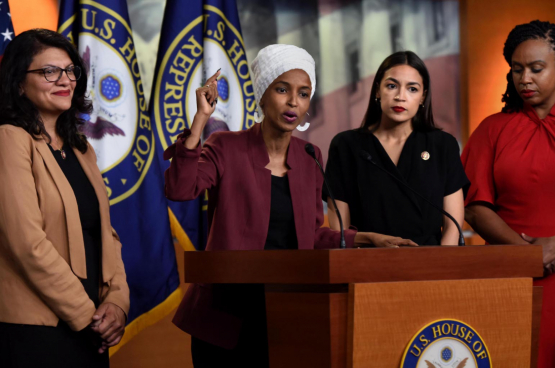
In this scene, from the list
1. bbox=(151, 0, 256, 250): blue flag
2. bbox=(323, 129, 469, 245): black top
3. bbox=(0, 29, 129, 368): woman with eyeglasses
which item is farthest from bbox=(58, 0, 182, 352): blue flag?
bbox=(323, 129, 469, 245): black top

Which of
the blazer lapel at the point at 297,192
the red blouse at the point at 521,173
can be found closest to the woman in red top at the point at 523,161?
the red blouse at the point at 521,173

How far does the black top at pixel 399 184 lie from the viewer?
2377 millimetres

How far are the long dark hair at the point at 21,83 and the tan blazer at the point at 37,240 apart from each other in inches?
2.3

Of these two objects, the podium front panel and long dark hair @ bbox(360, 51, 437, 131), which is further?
long dark hair @ bbox(360, 51, 437, 131)

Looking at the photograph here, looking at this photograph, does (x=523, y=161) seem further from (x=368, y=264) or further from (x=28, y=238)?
(x=28, y=238)

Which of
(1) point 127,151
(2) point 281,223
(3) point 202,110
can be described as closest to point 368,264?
(2) point 281,223

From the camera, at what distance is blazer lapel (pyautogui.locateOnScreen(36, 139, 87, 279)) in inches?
75.4

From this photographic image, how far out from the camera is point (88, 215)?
2023mm

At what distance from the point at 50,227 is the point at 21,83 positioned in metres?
0.48

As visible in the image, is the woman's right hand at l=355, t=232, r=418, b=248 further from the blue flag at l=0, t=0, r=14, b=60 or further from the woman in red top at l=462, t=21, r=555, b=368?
the blue flag at l=0, t=0, r=14, b=60

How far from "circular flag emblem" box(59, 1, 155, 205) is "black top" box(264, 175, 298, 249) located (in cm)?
137

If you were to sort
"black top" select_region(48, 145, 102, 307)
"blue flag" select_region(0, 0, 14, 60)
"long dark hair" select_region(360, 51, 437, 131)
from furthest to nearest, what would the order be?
"blue flag" select_region(0, 0, 14, 60) → "long dark hair" select_region(360, 51, 437, 131) → "black top" select_region(48, 145, 102, 307)

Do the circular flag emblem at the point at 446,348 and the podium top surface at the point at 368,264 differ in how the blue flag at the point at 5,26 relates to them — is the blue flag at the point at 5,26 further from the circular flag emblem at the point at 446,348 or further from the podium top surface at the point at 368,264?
the circular flag emblem at the point at 446,348

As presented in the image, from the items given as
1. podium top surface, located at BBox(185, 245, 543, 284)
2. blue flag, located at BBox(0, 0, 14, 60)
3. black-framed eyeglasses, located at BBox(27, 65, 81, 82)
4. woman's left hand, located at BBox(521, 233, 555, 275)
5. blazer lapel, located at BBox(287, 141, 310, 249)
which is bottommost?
woman's left hand, located at BBox(521, 233, 555, 275)
